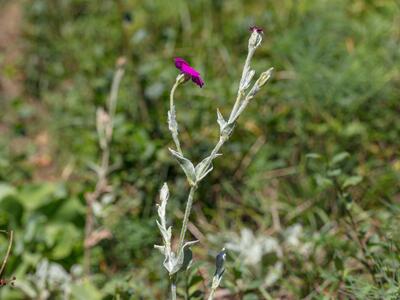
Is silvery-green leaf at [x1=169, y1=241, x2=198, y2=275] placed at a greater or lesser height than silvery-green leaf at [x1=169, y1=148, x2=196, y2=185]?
lesser

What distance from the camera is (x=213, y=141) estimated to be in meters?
2.89

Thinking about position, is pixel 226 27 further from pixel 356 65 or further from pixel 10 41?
pixel 10 41

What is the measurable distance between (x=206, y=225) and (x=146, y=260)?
0.31 m

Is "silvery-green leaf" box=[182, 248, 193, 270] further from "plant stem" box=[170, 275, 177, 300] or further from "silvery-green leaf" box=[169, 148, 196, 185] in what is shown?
"silvery-green leaf" box=[169, 148, 196, 185]

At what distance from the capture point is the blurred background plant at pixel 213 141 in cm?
217

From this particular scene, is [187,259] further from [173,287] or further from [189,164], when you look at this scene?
[189,164]

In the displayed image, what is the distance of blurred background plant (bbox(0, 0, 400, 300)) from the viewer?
7.11ft

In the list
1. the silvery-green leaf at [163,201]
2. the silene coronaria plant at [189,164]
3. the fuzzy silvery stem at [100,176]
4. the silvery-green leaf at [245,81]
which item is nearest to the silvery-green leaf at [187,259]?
the silene coronaria plant at [189,164]

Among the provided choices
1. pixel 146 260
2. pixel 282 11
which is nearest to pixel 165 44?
pixel 282 11

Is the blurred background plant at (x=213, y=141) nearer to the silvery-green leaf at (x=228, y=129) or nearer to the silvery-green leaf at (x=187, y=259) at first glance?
the silvery-green leaf at (x=187, y=259)

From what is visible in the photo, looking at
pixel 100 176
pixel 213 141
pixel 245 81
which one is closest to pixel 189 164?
pixel 245 81

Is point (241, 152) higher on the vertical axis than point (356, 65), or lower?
lower

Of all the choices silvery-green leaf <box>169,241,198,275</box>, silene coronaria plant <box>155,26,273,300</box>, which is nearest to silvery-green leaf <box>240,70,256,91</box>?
silene coronaria plant <box>155,26,273,300</box>

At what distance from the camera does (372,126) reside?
291 centimetres
